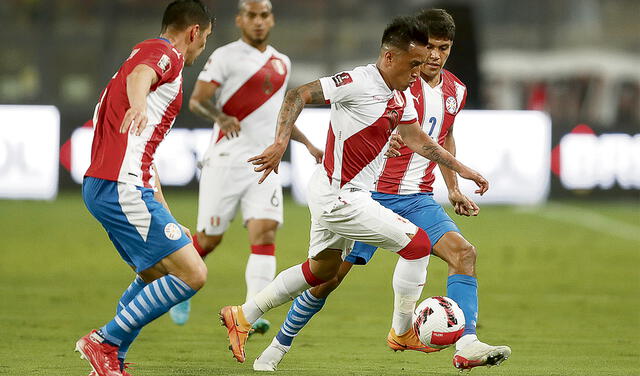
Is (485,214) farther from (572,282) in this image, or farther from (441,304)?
(441,304)

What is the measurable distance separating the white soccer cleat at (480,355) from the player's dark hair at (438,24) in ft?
6.22

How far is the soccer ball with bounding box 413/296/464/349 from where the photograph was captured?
19.3ft

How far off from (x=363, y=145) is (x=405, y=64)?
19.5 inches

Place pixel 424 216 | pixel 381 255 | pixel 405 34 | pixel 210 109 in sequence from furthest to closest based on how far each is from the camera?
pixel 381 255 < pixel 210 109 < pixel 424 216 < pixel 405 34

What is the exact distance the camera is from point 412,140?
626 cm

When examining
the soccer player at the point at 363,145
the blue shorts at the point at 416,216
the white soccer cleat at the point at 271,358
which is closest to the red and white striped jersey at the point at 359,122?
the soccer player at the point at 363,145

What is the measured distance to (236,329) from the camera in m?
6.43

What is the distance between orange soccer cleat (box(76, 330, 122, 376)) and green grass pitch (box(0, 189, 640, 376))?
51 centimetres

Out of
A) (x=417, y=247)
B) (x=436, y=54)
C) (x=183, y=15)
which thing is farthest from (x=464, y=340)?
(x=183, y=15)

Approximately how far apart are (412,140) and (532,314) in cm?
326

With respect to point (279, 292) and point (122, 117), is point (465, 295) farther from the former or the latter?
point (122, 117)

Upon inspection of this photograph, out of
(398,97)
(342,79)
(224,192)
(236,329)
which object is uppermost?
(342,79)

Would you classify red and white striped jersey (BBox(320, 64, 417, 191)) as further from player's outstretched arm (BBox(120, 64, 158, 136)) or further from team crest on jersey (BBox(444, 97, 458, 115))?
player's outstretched arm (BBox(120, 64, 158, 136))

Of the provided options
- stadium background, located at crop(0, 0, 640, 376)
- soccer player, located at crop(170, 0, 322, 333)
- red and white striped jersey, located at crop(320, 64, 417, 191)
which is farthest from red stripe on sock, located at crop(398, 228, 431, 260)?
soccer player, located at crop(170, 0, 322, 333)
